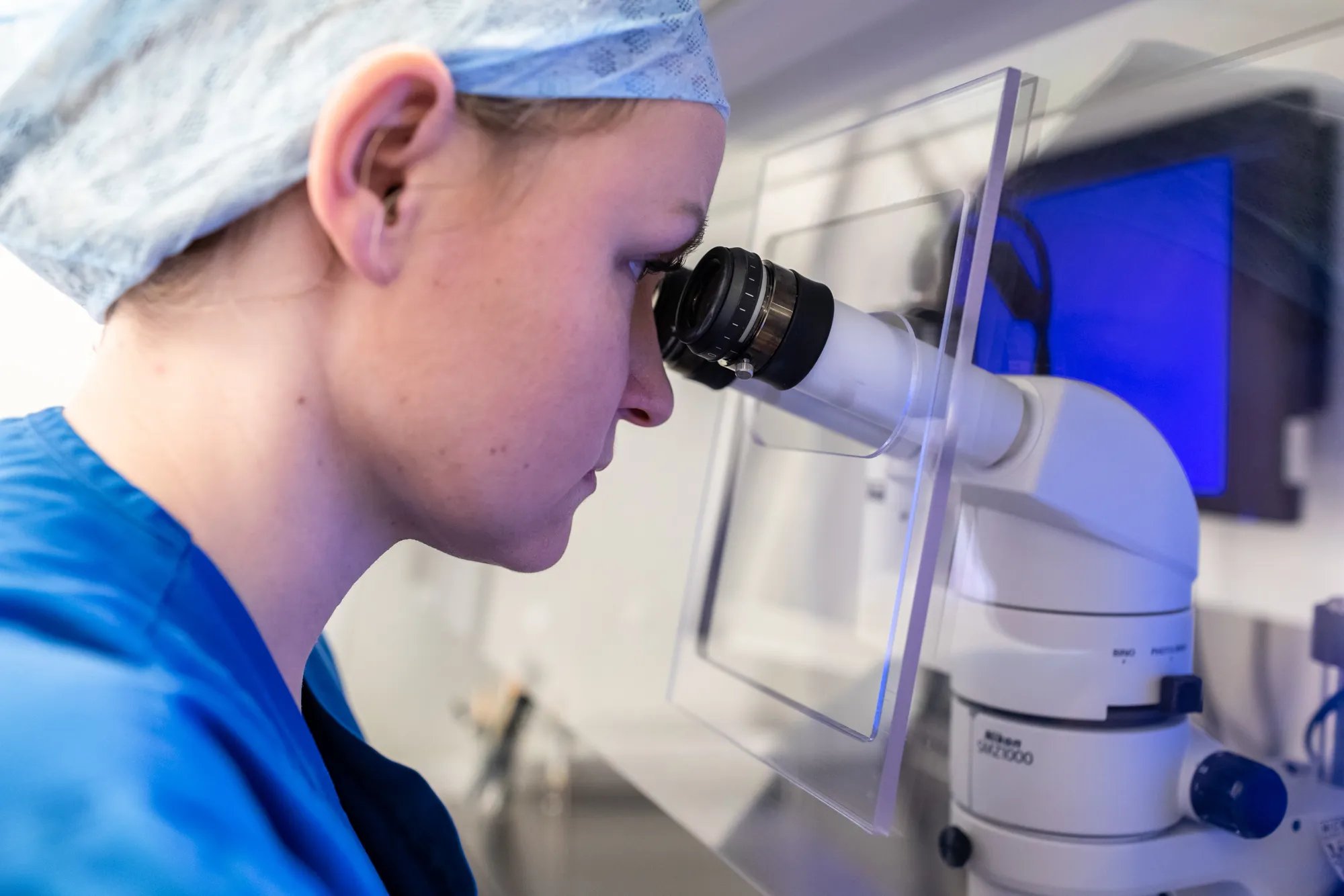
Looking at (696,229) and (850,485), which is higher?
(696,229)

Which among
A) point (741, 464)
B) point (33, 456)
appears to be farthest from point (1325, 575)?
point (33, 456)

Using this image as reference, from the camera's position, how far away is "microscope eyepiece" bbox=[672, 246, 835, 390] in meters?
0.59

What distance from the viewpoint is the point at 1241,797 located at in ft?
1.91

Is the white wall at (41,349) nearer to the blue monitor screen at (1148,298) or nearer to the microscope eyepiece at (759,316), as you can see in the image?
the microscope eyepiece at (759,316)

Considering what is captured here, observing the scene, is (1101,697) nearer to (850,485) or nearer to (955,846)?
(955,846)

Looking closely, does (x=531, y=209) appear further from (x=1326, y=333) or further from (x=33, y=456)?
(x=1326, y=333)

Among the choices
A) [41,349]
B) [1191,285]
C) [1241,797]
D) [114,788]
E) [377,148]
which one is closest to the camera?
[114,788]

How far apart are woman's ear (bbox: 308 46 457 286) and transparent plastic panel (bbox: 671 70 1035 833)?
31cm

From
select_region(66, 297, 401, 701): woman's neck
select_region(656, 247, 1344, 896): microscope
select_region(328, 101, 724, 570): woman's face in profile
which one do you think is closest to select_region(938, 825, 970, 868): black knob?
select_region(656, 247, 1344, 896): microscope

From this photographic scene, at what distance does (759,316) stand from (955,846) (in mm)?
395

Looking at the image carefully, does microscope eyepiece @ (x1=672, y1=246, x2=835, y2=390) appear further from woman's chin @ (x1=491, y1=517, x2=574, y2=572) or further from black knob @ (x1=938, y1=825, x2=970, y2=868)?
black knob @ (x1=938, y1=825, x2=970, y2=868)

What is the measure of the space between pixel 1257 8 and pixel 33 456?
79 cm

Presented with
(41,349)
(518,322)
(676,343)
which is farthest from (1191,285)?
(41,349)

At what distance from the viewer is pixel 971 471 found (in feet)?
2.12
